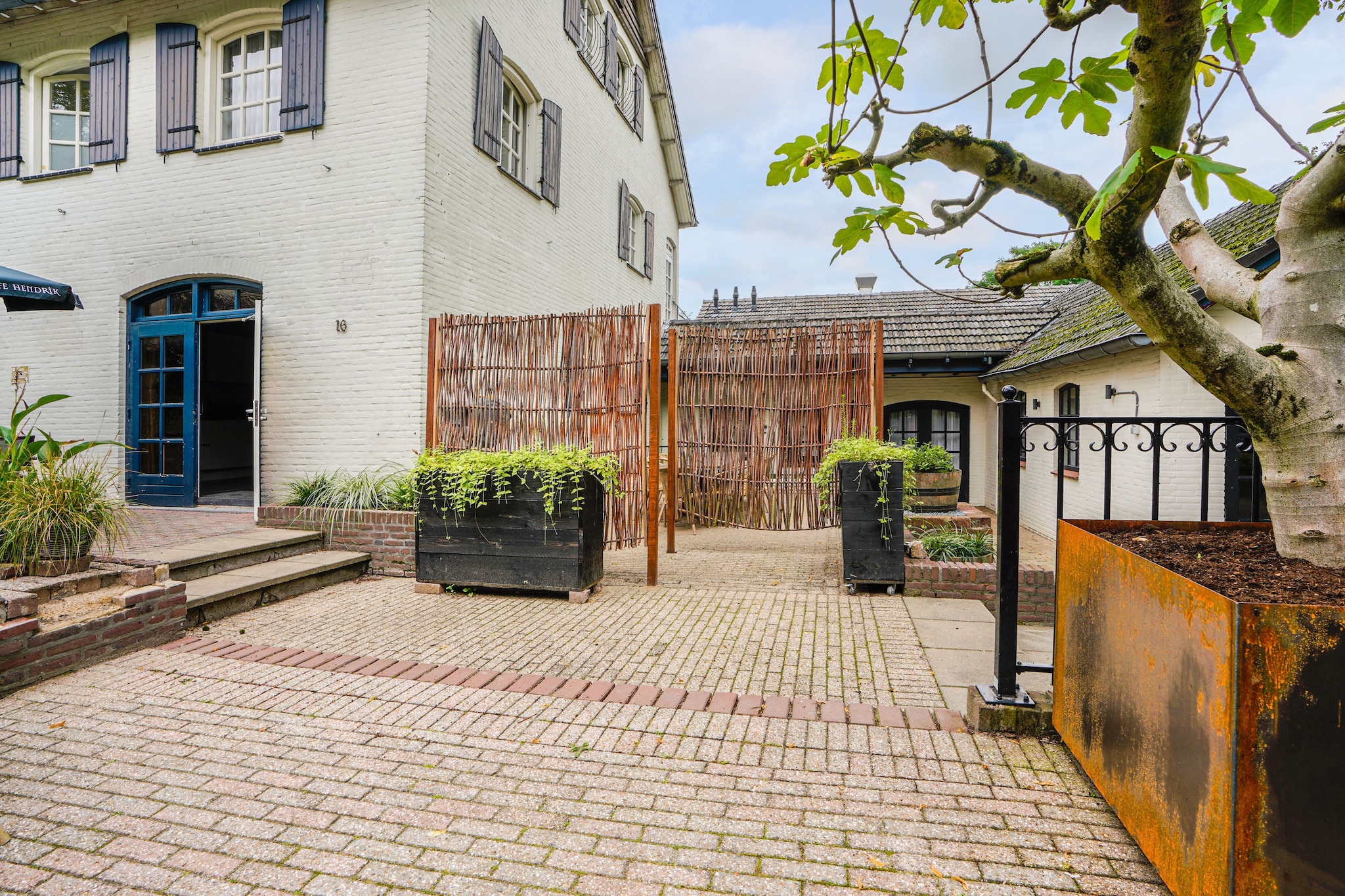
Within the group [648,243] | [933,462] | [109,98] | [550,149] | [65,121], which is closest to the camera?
[109,98]

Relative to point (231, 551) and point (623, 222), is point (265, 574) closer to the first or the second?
point (231, 551)

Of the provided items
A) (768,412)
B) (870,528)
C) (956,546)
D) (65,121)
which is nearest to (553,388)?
(768,412)

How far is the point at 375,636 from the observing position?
4285 millimetres

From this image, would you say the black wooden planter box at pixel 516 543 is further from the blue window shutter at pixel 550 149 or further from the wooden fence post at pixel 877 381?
the blue window shutter at pixel 550 149

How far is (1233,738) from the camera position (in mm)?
1536

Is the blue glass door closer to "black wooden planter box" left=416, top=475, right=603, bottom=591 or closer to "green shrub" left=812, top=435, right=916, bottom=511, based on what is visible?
"black wooden planter box" left=416, top=475, right=603, bottom=591

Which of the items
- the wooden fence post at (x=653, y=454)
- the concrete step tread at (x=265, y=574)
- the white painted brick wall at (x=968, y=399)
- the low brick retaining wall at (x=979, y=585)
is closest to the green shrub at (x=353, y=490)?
the concrete step tread at (x=265, y=574)

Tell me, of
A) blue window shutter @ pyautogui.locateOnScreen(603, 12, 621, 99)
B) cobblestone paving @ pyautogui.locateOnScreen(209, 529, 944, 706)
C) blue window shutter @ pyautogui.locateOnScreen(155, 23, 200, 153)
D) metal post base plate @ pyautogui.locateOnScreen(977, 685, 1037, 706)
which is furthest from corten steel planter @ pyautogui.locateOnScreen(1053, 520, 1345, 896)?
blue window shutter @ pyautogui.locateOnScreen(603, 12, 621, 99)

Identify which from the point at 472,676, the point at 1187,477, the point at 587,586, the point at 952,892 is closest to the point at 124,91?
the point at 587,586

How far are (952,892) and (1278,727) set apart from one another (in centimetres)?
93

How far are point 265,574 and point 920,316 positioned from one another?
11.4 meters

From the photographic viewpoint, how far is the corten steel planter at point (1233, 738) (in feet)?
4.94

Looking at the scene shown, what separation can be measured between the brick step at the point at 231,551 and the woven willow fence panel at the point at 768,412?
3607mm

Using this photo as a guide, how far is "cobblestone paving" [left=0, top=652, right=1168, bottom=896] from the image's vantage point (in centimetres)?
198
